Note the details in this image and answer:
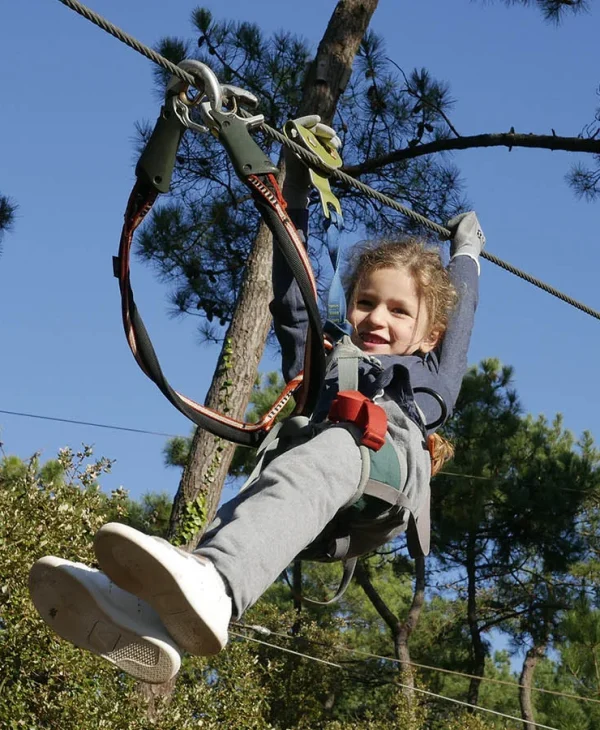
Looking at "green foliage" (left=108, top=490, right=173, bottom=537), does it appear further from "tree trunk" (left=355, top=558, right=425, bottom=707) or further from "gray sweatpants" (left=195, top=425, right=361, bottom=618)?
"gray sweatpants" (left=195, top=425, right=361, bottom=618)

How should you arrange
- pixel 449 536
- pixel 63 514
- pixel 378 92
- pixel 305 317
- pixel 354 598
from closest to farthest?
pixel 305 317 → pixel 63 514 → pixel 378 92 → pixel 449 536 → pixel 354 598

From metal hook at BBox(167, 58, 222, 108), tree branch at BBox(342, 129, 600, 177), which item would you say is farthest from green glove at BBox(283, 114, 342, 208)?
tree branch at BBox(342, 129, 600, 177)

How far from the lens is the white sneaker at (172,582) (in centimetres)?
193

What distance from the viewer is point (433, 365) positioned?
295cm

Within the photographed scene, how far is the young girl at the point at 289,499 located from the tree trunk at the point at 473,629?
9299mm

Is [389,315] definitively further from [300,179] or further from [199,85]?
[199,85]

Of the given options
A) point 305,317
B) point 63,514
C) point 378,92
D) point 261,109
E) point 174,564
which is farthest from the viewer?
point 378,92

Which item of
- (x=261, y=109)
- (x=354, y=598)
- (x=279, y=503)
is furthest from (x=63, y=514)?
(x=354, y=598)

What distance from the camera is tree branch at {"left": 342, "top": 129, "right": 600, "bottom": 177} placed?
5.99 metres

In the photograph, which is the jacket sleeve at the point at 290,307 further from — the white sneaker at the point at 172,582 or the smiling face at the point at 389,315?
the white sneaker at the point at 172,582

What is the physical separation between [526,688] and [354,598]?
2.56m

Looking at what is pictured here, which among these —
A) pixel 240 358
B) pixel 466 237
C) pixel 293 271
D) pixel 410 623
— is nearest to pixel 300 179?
pixel 293 271

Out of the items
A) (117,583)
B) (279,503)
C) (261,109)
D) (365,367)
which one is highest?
(261,109)

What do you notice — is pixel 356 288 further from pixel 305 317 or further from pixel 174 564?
pixel 174 564
